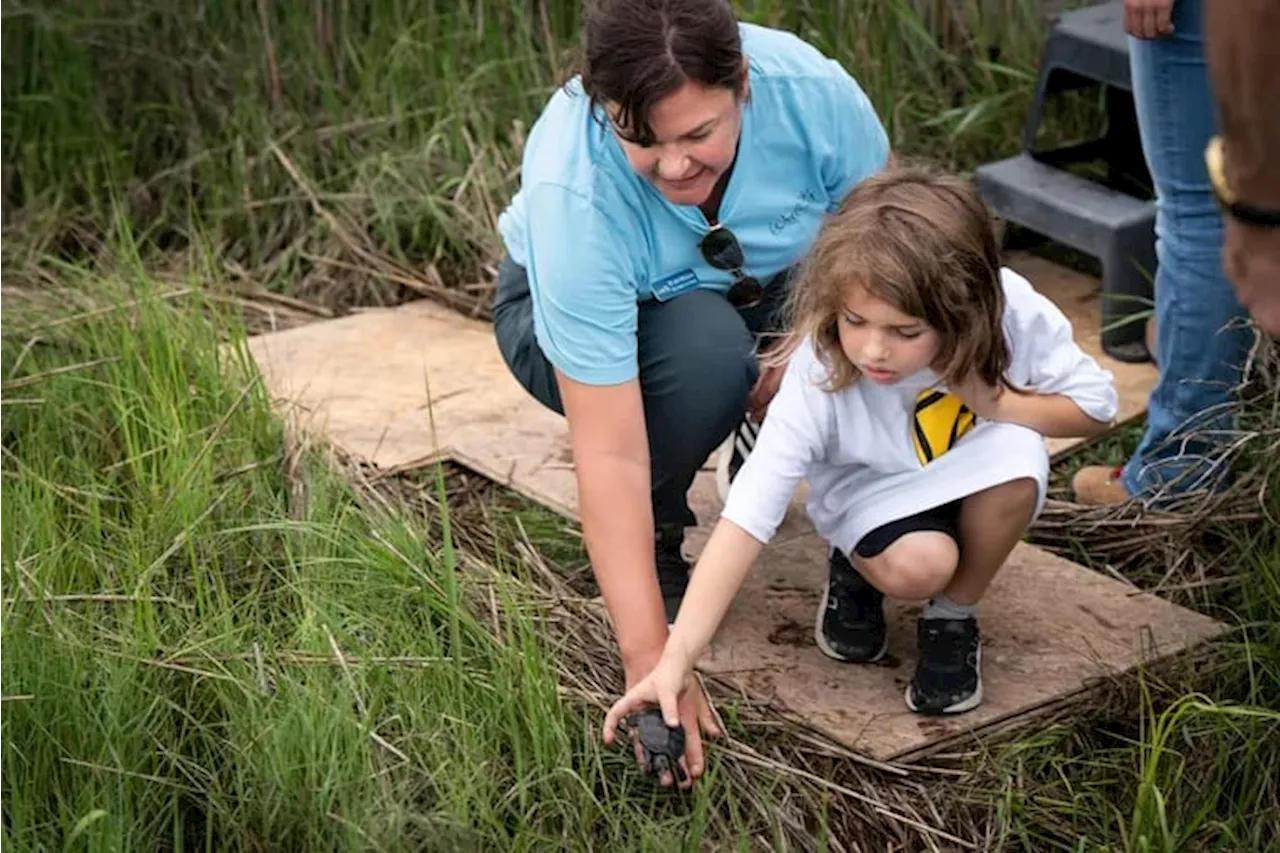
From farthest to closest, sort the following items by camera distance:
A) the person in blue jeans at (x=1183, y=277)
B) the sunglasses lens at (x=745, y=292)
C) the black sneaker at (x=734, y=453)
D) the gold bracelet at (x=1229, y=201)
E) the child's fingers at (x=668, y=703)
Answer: the black sneaker at (x=734, y=453), the person in blue jeans at (x=1183, y=277), the sunglasses lens at (x=745, y=292), the child's fingers at (x=668, y=703), the gold bracelet at (x=1229, y=201)

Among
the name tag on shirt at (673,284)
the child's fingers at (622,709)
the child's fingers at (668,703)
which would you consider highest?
the name tag on shirt at (673,284)

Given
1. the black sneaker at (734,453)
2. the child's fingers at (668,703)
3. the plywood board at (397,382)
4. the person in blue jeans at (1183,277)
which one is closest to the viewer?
the child's fingers at (668,703)

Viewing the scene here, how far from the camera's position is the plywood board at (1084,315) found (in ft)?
13.3

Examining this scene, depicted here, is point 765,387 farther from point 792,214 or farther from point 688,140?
point 688,140

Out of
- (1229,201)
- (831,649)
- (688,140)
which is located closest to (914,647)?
(831,649)

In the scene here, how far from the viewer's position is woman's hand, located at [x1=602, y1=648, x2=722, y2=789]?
2662mm

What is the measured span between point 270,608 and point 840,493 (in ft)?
2.65

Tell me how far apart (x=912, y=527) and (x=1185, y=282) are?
796 millimetres

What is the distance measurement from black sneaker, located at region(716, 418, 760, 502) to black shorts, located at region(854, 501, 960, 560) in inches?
18.1

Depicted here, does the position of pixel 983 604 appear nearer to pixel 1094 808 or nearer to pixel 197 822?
pixel 1094 808

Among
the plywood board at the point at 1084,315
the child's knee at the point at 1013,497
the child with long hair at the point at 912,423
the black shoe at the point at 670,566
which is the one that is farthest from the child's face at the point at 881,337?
the plywood board at the point at 1084,315

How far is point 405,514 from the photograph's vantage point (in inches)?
137

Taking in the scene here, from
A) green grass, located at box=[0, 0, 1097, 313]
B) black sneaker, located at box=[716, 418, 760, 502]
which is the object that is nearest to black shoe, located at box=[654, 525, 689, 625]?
black sneaker, located at box=[716, 418, 760, 502]

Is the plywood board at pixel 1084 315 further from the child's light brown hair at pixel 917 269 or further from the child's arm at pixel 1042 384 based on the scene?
the child's light brown hair at pixel 917 269
